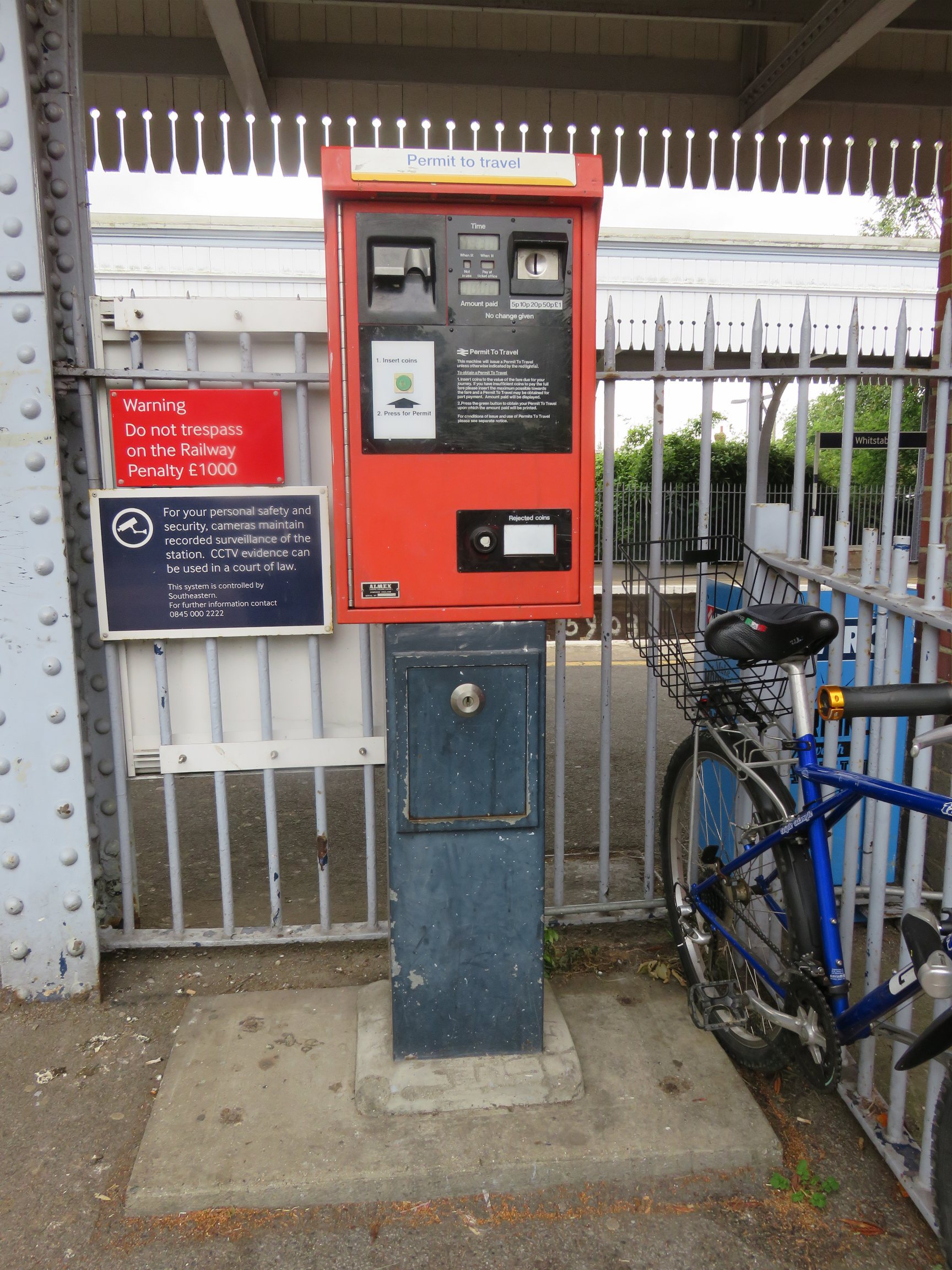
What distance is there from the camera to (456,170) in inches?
75.8

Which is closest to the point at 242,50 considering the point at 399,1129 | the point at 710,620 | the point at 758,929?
the point at 710,620

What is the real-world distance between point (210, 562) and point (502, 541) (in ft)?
3.39

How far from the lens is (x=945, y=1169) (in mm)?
1631

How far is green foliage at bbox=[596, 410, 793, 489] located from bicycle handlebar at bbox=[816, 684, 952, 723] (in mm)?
14189

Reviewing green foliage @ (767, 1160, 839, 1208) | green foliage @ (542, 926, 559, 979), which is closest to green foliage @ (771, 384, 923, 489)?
green foliage @ (542, 926, 559, 979)

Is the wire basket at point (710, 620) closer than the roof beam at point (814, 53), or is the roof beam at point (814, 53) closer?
the wire basket at point (710, 620)

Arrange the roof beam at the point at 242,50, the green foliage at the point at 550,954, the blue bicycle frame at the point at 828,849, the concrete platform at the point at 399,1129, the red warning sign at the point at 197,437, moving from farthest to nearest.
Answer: the roof beam at the point at 242,50 < the green foliage at the point at 550,954 < the red warning sign at the point at 197,437 < the concrete platform at the point at 399,1129 < the blue bicycle frame at the point at 828,849

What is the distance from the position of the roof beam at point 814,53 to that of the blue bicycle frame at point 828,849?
107 inches

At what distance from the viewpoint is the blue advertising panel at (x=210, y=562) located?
2.61m

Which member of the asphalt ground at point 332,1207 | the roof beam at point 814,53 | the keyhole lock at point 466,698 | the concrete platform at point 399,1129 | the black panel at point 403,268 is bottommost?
the asphalt ground at point 332,1207

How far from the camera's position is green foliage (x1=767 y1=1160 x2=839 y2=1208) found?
6.64ft

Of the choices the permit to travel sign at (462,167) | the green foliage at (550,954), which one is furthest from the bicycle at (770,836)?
the permit to travel sign at (462,167)

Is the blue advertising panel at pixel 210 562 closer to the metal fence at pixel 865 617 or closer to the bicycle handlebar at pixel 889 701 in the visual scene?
the metal fence at pixel 865 617

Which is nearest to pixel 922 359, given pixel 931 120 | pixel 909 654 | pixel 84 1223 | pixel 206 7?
pixel 931 120
